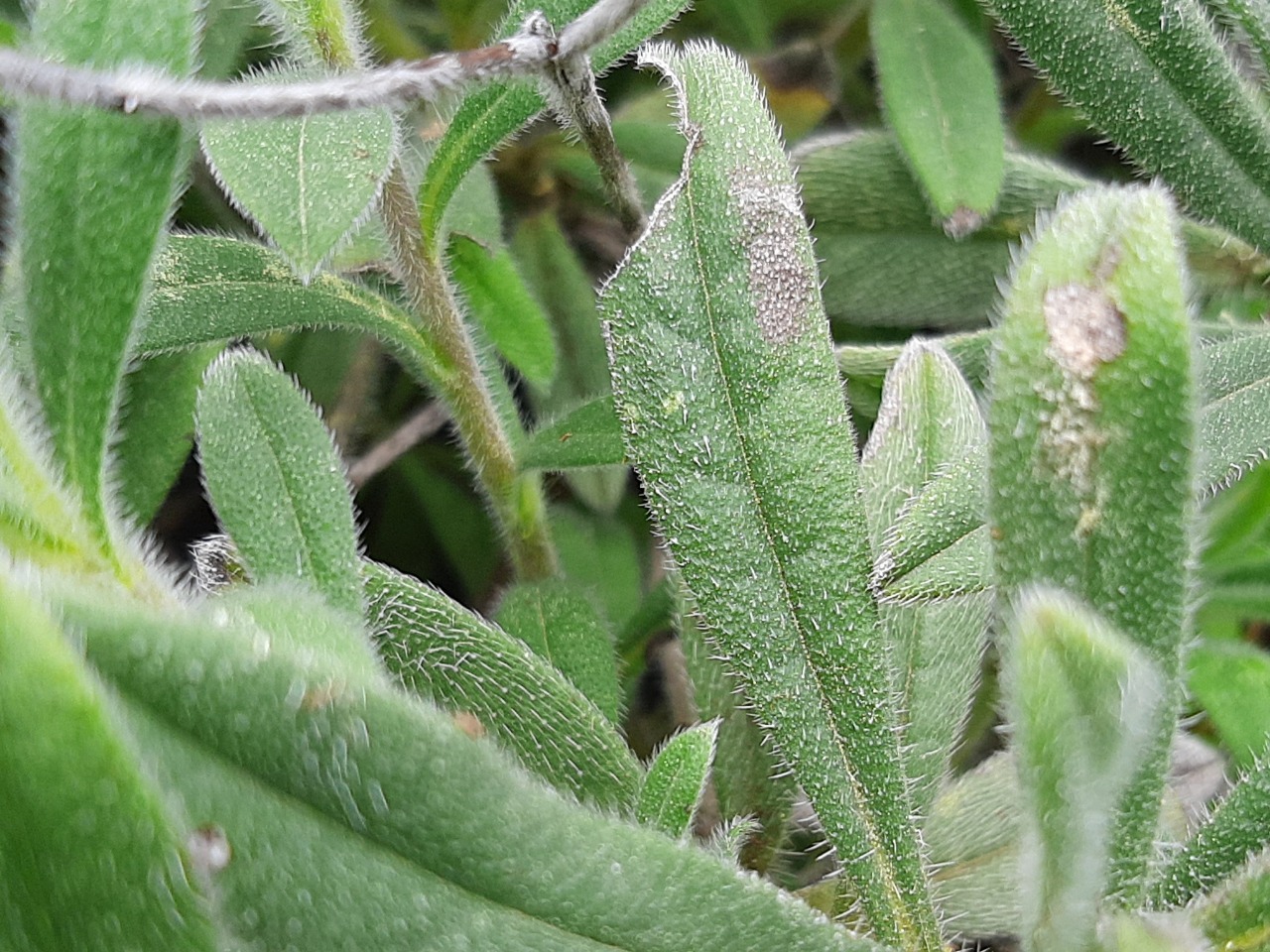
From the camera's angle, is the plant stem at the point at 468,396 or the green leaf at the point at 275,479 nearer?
the green leaf at the point at 275,479

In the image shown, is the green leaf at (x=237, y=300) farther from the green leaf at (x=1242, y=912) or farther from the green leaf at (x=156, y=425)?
the green leaf at (x=1242, y=912)

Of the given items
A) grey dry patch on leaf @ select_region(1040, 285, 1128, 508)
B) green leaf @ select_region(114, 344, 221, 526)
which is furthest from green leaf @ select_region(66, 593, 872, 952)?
green leaf @ select_region(114, 344, 221, 526)

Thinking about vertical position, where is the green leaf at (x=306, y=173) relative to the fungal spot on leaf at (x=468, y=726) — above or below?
above

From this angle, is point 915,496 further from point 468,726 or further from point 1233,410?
point 468,726

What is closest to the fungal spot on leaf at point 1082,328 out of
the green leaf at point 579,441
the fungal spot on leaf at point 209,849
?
the fungal spot on leaf at point 209,849

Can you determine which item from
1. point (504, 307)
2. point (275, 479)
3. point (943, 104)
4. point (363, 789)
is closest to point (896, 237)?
point (943, 104)

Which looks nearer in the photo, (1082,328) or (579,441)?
(1082,328)
